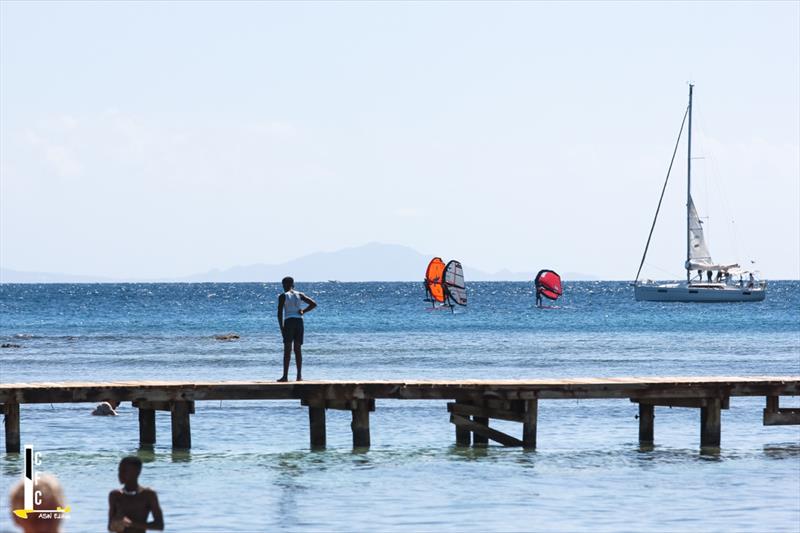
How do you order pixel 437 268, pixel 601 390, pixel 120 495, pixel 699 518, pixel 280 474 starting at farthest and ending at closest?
pixel 437 268 < pixel 601 390 < pixel 280 474 < pixel 699 518 < pixel 120 495

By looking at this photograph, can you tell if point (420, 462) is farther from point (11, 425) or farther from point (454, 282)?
point (454, 282)

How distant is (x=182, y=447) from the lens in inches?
968

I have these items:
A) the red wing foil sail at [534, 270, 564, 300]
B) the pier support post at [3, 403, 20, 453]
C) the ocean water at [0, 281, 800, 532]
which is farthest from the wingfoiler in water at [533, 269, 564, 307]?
the pier support post at [3, 403, 20, 453]

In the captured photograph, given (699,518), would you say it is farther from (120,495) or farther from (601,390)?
(120,495)

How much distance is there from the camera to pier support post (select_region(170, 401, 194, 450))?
24.2 meters

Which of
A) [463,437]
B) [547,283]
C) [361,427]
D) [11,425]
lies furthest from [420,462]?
[547,283]

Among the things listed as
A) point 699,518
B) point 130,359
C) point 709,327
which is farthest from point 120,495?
point 709,327

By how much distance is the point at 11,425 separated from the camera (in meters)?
24.0

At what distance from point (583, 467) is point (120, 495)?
14035mm

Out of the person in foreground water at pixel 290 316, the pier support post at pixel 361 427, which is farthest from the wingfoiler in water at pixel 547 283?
the person in foreground water at pixel 290 316

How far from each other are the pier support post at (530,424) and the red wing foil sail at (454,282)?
9738 centimetres

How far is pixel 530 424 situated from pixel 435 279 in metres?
100

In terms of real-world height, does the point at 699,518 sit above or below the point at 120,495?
below

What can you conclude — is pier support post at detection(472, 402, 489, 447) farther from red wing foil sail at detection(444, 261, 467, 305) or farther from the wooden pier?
red wing foil sail at detection(444, 261, 467, 305)
